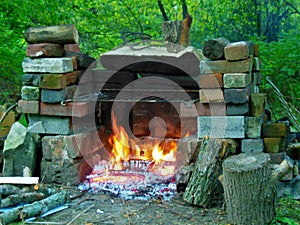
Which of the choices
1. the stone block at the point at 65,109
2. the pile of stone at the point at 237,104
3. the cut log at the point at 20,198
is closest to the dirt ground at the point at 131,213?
the cut log at the point at 20,198

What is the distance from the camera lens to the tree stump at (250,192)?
3834 millimetres

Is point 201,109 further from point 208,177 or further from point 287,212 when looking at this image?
point 287,212

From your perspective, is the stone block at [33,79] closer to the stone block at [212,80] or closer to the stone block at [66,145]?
the stone block at [66,145]

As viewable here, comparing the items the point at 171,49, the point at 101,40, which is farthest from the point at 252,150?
the point at 101,40

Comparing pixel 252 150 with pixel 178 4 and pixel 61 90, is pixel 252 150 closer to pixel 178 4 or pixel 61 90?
pixel 61 90

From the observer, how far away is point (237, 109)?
471 cm

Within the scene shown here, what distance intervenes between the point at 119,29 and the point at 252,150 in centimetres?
572

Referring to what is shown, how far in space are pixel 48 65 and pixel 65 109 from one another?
552 millimetres

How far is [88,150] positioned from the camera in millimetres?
5434

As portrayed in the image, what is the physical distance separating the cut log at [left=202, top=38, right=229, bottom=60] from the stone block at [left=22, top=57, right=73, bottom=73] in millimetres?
1633

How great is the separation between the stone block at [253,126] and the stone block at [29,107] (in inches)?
97.1

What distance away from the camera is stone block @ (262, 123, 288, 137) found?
15.7 feet

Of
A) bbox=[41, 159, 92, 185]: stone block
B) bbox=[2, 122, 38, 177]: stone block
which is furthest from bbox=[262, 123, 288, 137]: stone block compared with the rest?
bbox=[2, 122, 38, 177]: stone block

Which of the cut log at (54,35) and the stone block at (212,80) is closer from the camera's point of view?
the stone block at (212,80)
